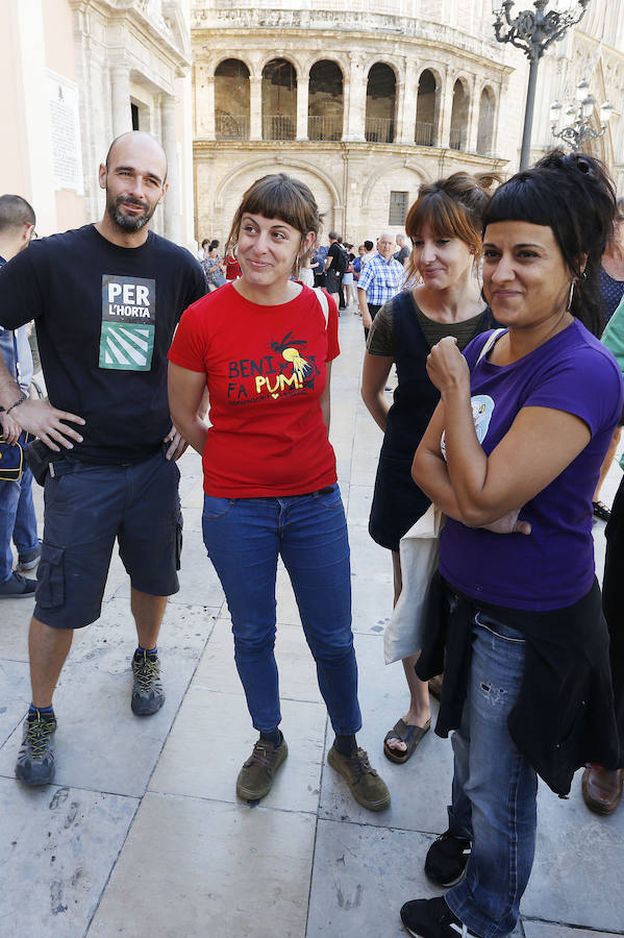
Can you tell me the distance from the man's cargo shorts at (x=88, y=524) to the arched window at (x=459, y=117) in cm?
3617

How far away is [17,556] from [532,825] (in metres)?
3.56

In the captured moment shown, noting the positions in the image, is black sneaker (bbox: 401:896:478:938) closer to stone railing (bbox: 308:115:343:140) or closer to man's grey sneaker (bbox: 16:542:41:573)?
man's grey sneaker (bbox: 16:542:41:573)

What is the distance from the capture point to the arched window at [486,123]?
35.2m

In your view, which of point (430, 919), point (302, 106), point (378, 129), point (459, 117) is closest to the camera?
point (430, 919)

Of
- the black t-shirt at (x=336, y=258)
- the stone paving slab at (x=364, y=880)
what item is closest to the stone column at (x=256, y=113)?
the black t-shirt at (x=336, y=258)

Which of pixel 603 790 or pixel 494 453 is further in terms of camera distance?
pixel 603 790

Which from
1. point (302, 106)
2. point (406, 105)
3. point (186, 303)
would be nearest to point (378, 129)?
point (406, 105)

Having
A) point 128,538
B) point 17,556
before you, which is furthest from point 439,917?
point 17,556

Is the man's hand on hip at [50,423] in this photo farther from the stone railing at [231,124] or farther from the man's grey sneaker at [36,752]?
the stone railing at [231,124]

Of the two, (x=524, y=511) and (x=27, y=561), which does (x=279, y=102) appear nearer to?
(x=27, y=561)

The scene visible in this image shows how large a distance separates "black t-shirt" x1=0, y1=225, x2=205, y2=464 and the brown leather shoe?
83.3 inches

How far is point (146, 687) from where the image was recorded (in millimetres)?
2982

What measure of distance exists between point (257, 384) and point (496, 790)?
1.33 m

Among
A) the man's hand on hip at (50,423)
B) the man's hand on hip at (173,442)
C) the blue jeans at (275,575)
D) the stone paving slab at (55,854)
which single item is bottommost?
the stone paving slab at (55,854)
